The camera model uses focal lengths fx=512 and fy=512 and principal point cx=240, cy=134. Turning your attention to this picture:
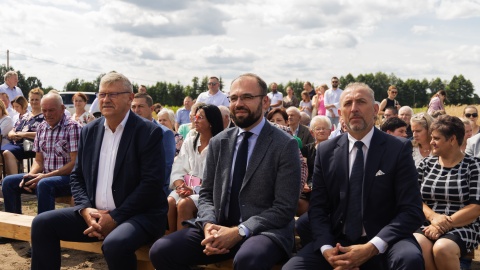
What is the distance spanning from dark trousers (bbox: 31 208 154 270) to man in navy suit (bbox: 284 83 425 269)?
1250 mm

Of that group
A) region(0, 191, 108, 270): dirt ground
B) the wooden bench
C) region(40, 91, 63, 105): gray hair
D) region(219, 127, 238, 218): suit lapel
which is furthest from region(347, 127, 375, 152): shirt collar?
region(40, 91, 63, 105): gray hair

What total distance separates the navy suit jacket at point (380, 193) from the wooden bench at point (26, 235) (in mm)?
1564

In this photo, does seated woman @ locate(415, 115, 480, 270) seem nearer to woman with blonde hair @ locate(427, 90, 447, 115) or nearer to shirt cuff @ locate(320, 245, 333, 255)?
shirt cuff @ locate(320, 245, 333, 255)

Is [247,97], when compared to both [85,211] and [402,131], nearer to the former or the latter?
[85,211]

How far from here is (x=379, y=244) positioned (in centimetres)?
337

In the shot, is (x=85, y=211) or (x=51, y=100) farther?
(x=51, y=100)

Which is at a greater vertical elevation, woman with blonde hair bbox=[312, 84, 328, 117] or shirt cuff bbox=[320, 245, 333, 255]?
woman with blonde hair bbox=[312, 84, 328, 117]

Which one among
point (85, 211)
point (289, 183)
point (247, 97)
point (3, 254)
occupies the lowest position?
point (3, 254)

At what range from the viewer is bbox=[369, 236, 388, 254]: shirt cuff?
133 inches

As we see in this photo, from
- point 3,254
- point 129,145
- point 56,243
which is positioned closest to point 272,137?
point 129,145

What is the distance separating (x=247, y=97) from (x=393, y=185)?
1228 millimetres

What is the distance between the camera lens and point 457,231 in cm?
414

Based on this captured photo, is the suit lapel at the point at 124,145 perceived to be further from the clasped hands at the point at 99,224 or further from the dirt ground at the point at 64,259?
the dirt ground at the point at 64,259

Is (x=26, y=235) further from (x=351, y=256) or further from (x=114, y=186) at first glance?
Result: (x=351, y=256)
